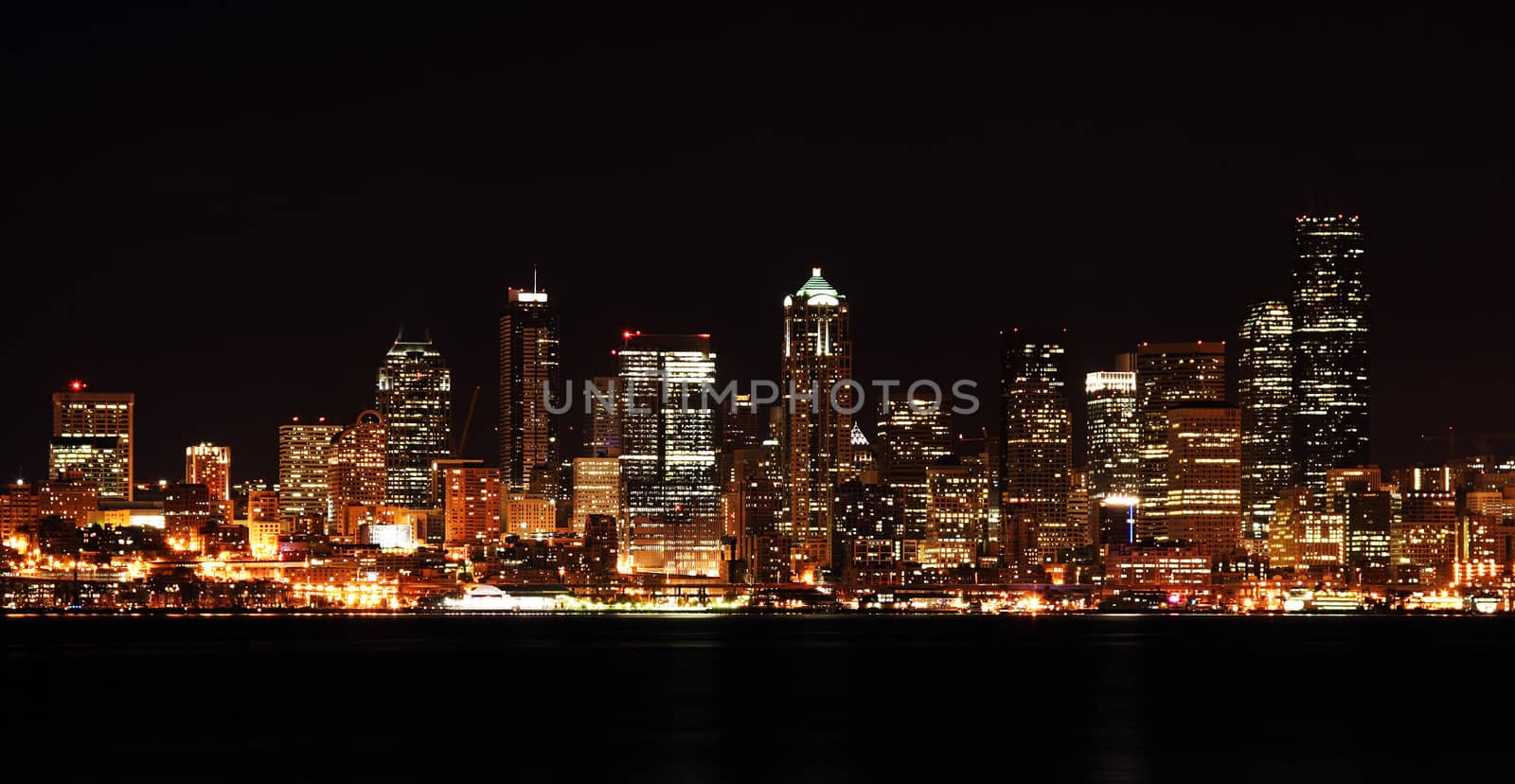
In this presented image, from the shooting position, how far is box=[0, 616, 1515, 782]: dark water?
71.4 meters

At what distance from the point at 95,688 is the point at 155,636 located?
257ft

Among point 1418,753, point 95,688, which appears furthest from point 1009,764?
point 95,688

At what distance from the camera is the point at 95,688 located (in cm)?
10606

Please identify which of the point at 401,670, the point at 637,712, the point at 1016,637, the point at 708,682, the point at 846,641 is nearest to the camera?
the point at 637,712

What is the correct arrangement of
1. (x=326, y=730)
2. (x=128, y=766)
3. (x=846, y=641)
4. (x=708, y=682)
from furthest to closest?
(x=846, y=641)
(x=708, y=682)
(x=326, y=730)
(x=128, y=766)

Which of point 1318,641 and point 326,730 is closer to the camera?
point 326,730

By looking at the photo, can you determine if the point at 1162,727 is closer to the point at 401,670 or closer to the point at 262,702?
the point at 262,702

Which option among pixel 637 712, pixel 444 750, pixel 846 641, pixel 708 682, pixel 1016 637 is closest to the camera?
pixel 444 750

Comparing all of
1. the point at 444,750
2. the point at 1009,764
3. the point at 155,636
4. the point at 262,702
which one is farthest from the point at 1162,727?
the point at 155,636

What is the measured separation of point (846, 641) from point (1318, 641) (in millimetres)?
39252

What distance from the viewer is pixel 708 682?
11550 centimetres

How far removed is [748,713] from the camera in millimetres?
94562

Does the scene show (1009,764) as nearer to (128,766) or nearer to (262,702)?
(128,766)

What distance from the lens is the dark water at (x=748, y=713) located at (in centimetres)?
7144
